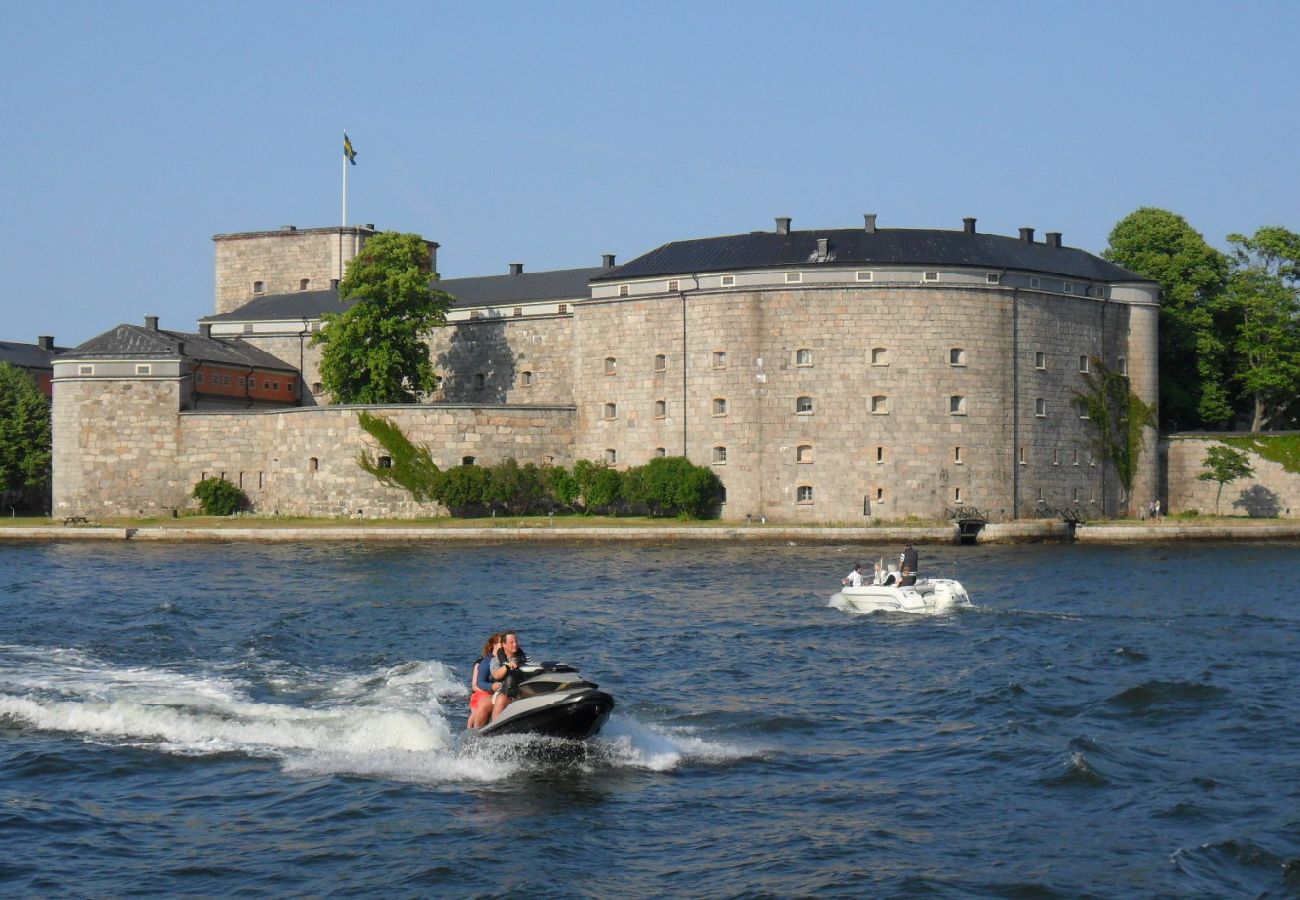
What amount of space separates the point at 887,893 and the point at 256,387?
73704 millimetres

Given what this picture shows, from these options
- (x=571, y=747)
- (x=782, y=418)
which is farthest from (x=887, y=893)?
(x=782, y=418)

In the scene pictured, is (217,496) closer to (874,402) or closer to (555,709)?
(874,402)

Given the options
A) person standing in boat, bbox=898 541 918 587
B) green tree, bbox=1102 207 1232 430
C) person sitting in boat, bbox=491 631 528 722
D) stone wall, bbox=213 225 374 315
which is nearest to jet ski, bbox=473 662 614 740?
person sitting in boat, bbox=491 631 528 722

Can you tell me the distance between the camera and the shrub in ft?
243

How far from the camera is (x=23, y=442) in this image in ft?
272

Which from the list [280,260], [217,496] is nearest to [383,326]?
[217,496]

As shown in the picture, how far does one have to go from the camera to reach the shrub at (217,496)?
74.2 meters

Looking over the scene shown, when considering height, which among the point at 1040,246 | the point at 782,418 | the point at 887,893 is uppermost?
the point at 1040,246

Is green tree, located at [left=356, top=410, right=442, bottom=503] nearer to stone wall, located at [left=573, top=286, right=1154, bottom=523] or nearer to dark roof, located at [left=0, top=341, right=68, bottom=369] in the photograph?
stone wall, located at [left=573, top=286, right=1154, bottom=523]

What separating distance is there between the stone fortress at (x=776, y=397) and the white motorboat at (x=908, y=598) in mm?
26498

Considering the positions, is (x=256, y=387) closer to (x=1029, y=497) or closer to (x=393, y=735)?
(x=1029, y=497)

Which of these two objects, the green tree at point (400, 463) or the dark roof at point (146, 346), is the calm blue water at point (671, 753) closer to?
the green tree at point (400, 463)

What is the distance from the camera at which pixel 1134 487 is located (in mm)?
73438

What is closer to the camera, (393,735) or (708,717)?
(393,735)
